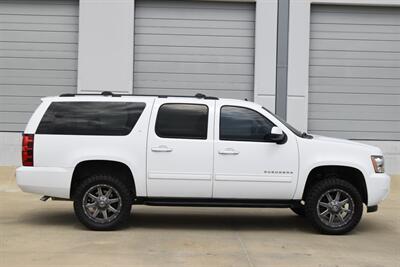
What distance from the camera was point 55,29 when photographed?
49.6ft

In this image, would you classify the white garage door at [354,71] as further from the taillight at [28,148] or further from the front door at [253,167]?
the taillight at [28,148]

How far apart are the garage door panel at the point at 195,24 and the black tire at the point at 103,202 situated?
799 centimetres

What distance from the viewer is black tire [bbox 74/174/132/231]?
7867 mm

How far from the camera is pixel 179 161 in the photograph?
25.8 ft

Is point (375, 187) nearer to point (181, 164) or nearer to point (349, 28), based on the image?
point (181, 164)

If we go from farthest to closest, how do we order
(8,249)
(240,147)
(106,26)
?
(106,26) → (240,147) → (8,249)

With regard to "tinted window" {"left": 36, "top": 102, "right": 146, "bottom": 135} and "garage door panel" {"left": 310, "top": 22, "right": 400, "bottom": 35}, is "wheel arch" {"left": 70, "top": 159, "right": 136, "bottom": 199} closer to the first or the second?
Answer: "tinted window" {"left": 36, "top": 102, "right": 146, "bottom": 135}

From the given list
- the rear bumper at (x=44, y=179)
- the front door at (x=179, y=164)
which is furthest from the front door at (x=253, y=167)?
the rear bumper at (x=44, y=179)

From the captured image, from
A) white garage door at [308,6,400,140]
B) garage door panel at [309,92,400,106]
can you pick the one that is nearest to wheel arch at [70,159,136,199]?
white garage door at [308,6,400,140]

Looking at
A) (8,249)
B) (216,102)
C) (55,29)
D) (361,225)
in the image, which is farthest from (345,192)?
(55,29)

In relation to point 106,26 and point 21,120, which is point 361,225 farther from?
point 21,120

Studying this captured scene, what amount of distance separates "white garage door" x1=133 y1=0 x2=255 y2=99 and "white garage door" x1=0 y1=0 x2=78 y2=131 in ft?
6.33

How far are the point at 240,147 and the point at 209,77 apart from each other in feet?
24.4

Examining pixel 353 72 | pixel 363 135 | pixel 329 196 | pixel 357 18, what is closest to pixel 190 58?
pixel 353 72
